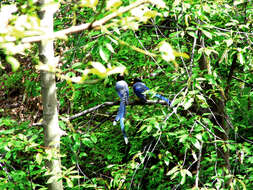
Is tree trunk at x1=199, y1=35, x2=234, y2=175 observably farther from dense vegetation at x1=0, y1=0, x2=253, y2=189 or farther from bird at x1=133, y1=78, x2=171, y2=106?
bird at x1=133, y1=78, x2=171, y2=106

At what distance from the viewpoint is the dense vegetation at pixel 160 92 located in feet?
5.27

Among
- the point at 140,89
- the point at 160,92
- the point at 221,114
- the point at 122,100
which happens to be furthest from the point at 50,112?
the point at 221,114

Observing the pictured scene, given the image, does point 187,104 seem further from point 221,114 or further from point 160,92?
point 221,114

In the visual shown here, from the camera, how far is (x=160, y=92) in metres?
2.01

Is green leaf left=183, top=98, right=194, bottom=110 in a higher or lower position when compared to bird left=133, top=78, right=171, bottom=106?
higher

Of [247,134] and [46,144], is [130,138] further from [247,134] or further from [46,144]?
[247,134]

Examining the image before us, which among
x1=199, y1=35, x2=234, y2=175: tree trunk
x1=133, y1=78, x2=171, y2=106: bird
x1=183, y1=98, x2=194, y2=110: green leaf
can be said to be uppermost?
x1=183, y1=98, x2=194, y2=110: green leaf

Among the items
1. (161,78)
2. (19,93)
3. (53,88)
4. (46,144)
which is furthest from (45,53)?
(19,93)

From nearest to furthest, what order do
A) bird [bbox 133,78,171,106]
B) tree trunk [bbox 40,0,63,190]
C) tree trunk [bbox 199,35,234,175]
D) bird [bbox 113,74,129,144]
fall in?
tree trunk [bbox 40,0,63,190] → tree trunk [bbox 199,35,234,175] → bird [bbox 113,74,129,144] → bird [bbox 133,78,171,106]

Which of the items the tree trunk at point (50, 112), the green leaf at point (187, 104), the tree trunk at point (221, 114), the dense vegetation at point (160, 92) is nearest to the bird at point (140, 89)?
the dense vegetation at point (160, 92)

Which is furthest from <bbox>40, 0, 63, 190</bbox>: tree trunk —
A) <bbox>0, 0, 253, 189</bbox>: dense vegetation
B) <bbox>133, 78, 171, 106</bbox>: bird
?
<bbox>133, 78, 171, 106</bbox>: bird

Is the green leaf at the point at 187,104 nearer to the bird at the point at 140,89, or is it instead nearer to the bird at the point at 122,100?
the bird at the point at 122,100

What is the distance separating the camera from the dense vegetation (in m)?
1.61

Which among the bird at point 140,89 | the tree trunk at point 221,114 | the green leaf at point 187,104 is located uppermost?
the green leaf at point 187,104
